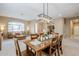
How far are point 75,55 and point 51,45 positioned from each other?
1.84ft

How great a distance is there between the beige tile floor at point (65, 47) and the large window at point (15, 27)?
239 millimetres

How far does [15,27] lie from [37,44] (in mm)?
620

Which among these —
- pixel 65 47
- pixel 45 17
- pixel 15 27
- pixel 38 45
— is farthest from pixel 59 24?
pixel 15 27

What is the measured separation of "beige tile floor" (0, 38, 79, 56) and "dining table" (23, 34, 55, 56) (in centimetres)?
13

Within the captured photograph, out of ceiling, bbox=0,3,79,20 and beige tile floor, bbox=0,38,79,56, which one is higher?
ceiling, bbox=0,3,79,20

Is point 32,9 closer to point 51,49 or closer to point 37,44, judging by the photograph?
point 37,44

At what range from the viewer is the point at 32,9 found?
77.1 inches

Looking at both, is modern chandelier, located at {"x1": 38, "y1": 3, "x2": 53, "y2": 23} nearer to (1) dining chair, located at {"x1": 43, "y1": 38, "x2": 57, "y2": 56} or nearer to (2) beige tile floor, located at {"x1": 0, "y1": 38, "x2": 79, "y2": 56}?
(1) dining chair, located at {"x1": 43, "y1": 38, "x2": 57, "y2": 56}

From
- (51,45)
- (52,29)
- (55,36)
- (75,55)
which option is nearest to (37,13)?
(52,29)

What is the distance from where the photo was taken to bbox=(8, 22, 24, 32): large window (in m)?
1.97

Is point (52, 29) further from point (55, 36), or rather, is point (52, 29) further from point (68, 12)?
point (68, 12)

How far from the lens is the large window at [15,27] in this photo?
1.97 meters

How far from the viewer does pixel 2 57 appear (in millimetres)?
2023

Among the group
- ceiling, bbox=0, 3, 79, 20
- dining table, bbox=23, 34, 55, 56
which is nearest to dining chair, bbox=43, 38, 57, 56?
dining table, bbox=23, 34, 55, 56
